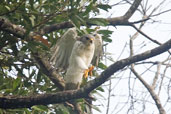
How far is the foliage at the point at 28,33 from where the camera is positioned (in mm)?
2627

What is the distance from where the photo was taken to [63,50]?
141 inches

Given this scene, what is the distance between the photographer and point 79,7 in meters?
2.74

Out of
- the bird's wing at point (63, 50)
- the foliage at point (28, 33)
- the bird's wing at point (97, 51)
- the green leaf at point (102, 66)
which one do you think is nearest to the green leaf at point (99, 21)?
the foliage at point (28, 33)

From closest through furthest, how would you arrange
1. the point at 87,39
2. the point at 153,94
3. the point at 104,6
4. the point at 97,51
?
the point at 104,6 < the point at 153,94 < the point at 87,39 < the point at 97,51

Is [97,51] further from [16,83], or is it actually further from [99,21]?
[16,83]

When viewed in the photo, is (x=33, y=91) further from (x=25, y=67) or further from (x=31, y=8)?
(x=31, y=8)

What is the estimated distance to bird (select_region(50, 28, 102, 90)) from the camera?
344cm

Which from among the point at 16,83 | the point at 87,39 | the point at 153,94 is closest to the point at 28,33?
the point at 16,83

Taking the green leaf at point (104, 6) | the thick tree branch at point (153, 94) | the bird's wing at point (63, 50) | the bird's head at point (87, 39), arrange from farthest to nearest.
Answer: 1. the bird's head at point (87, 39)
2. the bird's wing at point (63, 50)
3. the thick tree branch at point (153, 94)
4. the green leaf at point (104, 6)

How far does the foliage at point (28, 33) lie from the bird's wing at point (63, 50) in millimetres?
94

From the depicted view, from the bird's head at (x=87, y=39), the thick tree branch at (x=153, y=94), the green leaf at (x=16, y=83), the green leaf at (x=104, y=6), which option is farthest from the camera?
the bird's head at (x=87, y=39)

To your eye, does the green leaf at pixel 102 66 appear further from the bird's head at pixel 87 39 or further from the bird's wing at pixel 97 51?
the bird's head at pixel 87 39

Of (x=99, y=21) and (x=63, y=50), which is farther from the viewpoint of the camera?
(x=63, y=50)

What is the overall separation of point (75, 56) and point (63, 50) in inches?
6.4
